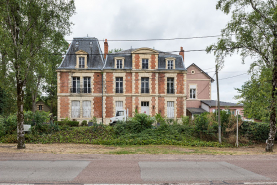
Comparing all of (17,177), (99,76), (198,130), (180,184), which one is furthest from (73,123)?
(180,184)

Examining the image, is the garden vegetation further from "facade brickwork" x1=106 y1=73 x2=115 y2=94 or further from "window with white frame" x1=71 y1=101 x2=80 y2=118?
"facade brickwork" x1=106 y1=73 x2=115 y2=94

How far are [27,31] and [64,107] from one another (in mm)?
15804

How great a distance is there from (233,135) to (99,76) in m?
17.0

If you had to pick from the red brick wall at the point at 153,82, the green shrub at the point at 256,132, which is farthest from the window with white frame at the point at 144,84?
the green shrub at the point at 256,132

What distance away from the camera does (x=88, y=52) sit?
90.7 feet

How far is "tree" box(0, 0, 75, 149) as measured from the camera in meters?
10.6

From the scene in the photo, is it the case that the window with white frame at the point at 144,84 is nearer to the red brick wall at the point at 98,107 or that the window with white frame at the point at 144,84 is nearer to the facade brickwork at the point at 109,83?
the facade brickwork at the point at 109,83

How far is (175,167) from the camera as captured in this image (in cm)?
732

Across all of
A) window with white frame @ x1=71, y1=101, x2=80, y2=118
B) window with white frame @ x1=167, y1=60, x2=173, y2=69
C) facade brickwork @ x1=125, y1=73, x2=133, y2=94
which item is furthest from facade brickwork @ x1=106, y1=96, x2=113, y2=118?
window with white frame @ x1=167, y1=60, x2=173, y2=69

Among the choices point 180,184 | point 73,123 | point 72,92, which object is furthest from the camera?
point 72,92

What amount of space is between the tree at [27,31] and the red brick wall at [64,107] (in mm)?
14503

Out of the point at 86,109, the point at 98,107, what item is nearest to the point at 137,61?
the point at 98,107

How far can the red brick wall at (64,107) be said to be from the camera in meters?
25.9

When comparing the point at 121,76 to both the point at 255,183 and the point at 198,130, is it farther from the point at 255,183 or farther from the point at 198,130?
the point at 255,183
